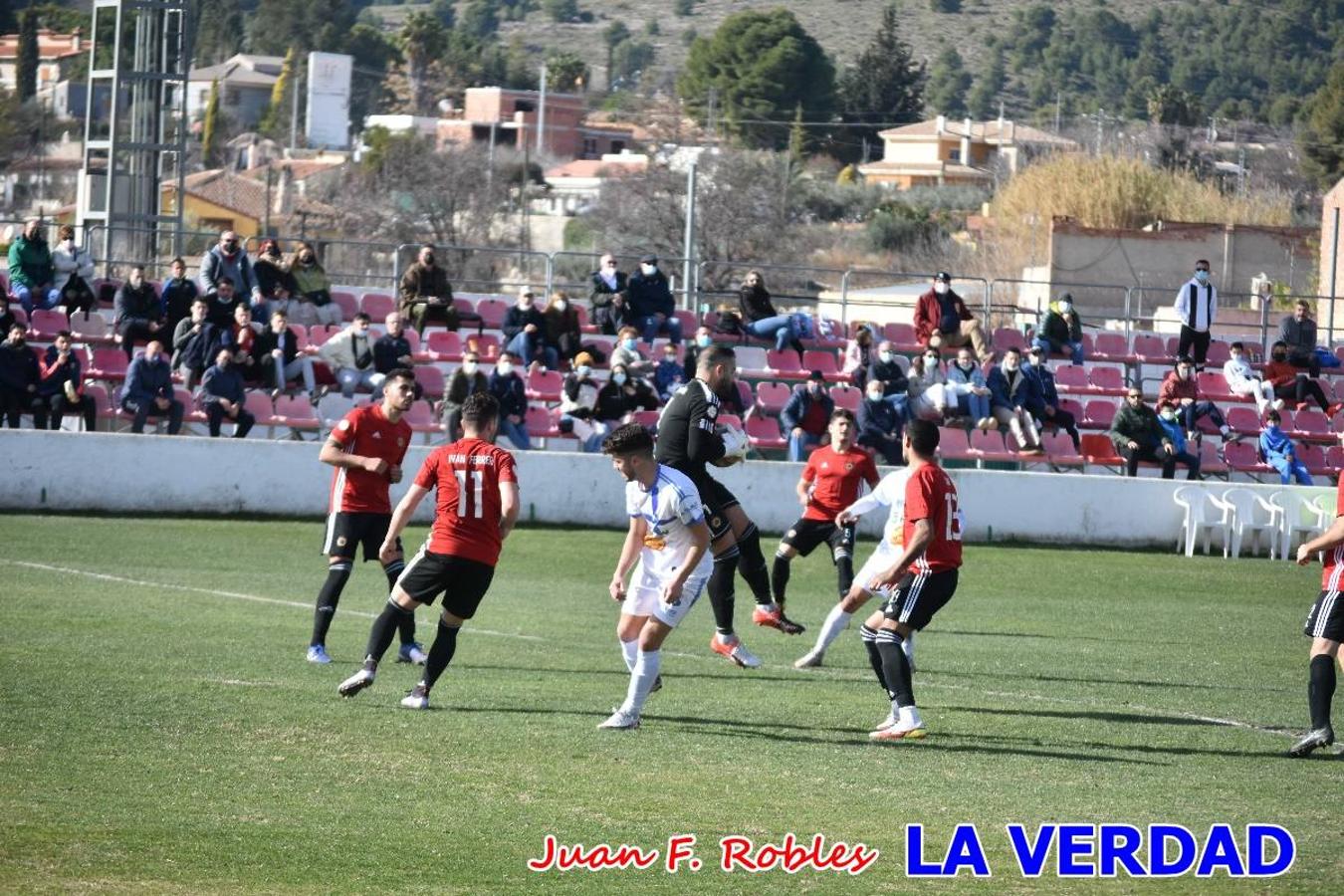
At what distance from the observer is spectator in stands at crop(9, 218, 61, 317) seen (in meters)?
25.2

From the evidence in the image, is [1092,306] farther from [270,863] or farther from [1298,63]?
[1298,63]

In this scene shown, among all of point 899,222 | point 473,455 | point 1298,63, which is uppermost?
point 1298,63

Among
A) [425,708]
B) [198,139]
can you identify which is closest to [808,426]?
[425,708]

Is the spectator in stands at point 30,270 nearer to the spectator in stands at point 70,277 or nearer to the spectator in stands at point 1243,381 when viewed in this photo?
the spectator in stands at point 70,277

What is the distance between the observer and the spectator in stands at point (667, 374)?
25.9 m

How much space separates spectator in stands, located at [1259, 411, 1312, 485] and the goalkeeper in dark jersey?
1649 centimetres

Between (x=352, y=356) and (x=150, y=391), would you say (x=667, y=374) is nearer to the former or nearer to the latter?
(x=352, y=356)

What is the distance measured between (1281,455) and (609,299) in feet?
32.9

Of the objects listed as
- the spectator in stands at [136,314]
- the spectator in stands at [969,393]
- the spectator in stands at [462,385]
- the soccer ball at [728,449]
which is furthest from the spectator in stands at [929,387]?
the soccer ball at [728,449]

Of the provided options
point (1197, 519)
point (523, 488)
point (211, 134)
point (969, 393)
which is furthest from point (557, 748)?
point (211, 134)

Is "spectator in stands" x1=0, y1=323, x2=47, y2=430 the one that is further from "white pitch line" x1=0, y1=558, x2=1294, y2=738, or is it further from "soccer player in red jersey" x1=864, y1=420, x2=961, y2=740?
"soccer player in red jersey" x1=864, y1=420, x2=961, y2=740

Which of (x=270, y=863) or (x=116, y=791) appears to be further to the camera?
(x=116, y=791)

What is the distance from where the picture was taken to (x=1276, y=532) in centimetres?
2425

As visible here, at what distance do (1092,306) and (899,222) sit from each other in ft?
99.8
